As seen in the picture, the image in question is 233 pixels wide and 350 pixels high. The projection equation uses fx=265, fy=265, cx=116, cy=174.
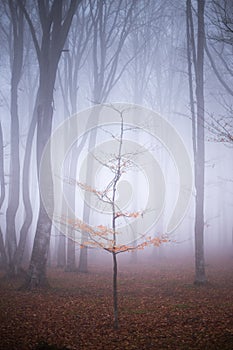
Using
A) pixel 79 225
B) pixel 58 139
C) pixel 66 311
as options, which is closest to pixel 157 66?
pixel 58 139

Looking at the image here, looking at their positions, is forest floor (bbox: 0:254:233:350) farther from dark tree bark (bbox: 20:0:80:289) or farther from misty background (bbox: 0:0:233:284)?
dark tree bark (bbox: 20:0:80:289)

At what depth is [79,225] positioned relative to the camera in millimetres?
6762

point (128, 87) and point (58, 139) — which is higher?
point (128, 87)

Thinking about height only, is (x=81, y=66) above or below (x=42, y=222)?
above

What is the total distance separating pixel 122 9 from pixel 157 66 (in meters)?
6.99

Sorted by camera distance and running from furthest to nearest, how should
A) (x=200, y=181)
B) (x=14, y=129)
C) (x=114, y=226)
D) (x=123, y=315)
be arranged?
(x=14, y=129) < (x=200, y=181) < (x=123, y=315) < (x=114, y=226)

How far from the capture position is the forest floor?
5.09m

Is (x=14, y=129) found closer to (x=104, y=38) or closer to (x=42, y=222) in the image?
(x=42, y=222)

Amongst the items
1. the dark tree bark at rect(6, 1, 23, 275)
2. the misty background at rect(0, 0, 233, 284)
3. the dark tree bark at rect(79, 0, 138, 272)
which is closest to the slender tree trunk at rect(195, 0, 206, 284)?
the misty background at rect(0, 0, 233, 284)

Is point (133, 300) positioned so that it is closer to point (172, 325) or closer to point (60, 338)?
point (172, 325)

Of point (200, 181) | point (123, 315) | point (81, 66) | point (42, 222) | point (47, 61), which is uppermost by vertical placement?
point (81, 66)

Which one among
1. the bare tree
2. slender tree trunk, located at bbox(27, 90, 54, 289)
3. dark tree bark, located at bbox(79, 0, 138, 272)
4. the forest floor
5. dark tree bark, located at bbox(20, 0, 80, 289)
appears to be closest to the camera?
the forest floor

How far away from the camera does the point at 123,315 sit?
6.63m

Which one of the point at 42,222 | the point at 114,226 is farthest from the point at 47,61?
the point at 114,226
